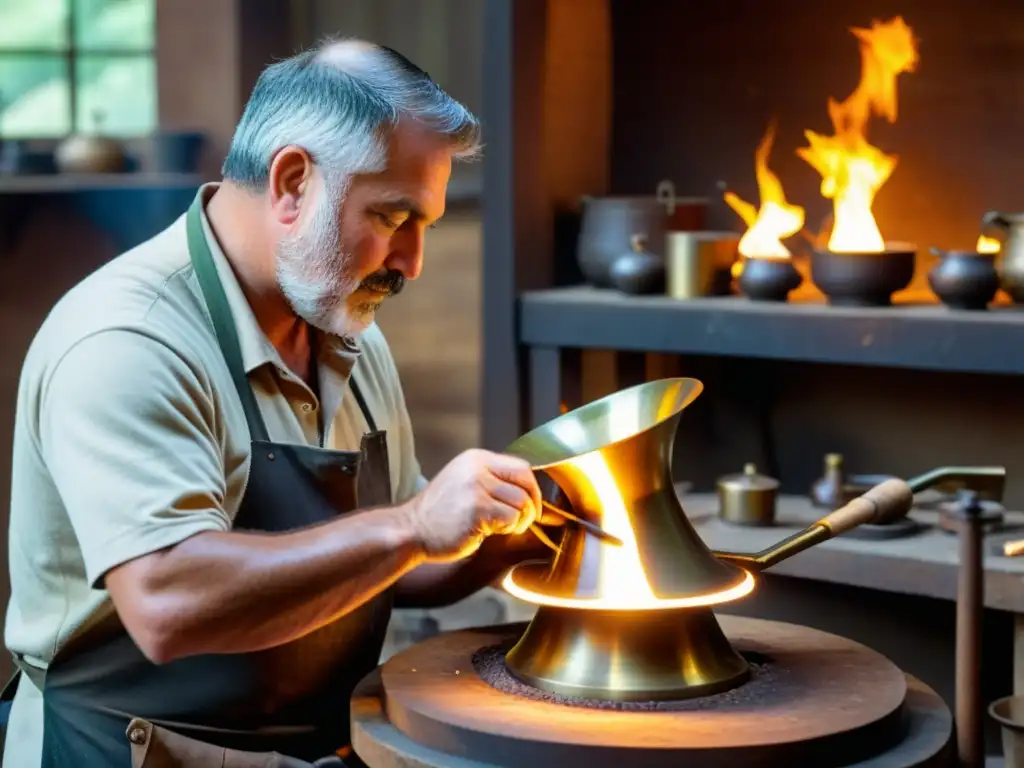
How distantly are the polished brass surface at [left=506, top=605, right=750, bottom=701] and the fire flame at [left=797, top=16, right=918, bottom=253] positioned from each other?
2.42 meters

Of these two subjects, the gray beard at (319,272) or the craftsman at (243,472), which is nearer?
the craftsman at (243,472)

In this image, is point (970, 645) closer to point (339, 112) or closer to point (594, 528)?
point (594, 528)

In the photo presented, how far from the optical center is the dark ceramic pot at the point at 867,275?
423 cm

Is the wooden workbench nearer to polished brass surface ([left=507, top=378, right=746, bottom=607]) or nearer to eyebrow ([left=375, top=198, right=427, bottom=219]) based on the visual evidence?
polished brass surface ([left=507, top=378, right=746, bottom=607])

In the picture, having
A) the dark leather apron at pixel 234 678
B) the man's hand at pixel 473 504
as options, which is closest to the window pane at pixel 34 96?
the dark leather apron at pixel 234 678

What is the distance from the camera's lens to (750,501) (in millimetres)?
4371

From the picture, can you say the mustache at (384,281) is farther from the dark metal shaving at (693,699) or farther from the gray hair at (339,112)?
the dark metal shaving at (693,699)

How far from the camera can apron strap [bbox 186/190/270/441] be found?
2594 millimetres

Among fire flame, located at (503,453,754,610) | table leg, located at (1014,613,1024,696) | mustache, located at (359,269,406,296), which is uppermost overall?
mustache, located at (359,269,406,296)

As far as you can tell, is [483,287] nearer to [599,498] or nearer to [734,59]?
[734,59]

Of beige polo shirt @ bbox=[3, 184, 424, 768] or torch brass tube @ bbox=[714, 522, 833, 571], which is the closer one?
beige polo shirt @ bbox=[3, 184, 424, 768]

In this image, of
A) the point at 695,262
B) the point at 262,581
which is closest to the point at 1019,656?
the point at 695,262

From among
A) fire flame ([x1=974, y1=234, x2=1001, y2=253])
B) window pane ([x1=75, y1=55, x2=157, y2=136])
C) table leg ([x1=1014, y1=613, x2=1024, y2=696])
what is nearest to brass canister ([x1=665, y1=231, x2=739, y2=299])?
fire flame ([x1=974, y1=234, x2=1001, y2=253])

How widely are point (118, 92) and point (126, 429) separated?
13.1ft
